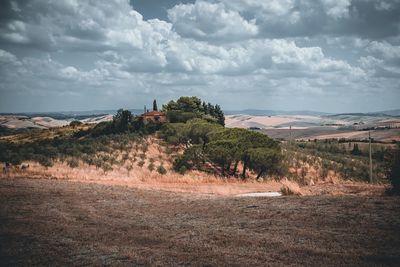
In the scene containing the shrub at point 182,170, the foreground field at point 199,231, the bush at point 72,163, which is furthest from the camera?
the shrub at point 182,170

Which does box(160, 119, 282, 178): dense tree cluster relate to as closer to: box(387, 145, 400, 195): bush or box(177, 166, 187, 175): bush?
box(177, 166, 187, 175): bush

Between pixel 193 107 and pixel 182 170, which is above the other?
pixel 193 107

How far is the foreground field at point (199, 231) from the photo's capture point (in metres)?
7.80

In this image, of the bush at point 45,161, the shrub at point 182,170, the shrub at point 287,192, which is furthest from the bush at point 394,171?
the bush at point 45,161

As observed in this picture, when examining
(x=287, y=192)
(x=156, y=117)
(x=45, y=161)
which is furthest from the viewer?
(x=156, y=117)

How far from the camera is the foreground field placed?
7801mm

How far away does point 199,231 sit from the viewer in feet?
33.7

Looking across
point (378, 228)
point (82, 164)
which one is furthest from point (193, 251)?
point (82, 164)

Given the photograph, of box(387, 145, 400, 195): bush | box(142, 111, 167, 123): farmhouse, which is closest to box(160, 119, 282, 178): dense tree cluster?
box(387, 145, 400, 195): bush

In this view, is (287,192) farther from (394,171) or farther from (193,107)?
(193,107)

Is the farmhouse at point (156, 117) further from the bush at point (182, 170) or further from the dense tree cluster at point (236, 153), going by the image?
the bush at point (182, 170)

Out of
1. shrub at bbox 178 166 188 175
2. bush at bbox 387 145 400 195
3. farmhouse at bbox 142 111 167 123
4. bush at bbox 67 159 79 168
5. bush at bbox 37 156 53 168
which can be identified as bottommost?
shrub at bbox 178 166 188 175

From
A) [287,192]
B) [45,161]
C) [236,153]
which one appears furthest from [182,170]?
[287,192]

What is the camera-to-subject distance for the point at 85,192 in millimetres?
17328
